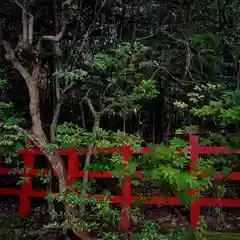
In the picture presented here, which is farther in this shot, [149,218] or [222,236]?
[149,218]

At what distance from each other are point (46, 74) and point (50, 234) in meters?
3.63

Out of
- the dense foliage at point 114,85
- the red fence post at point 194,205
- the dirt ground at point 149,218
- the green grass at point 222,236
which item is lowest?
the green grass at point 222,236

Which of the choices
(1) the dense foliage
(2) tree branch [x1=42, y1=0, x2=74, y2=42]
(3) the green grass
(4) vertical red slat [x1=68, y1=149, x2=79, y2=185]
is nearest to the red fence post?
(1) the dense foliage

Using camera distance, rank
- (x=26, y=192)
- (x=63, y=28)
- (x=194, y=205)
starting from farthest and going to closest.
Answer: (x=26, y=192)
(x=194, y=205)
(x=63, y=28)

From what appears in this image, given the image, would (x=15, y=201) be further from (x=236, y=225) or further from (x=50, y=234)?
(x=236, y=225)

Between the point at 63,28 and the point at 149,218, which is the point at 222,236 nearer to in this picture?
the point at 149,218

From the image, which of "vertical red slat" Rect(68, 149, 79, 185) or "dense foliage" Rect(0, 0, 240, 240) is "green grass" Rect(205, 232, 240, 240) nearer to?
"dense foliage" Rect(0, 0, 240, 240)

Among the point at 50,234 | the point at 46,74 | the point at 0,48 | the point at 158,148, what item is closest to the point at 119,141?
the point at 158,148

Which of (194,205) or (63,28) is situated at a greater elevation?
(63,28)

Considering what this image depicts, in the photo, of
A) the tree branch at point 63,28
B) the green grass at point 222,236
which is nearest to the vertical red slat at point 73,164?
the tree branch at point 63,28

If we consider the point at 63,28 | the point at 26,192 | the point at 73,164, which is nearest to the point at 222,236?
the point at 73,164

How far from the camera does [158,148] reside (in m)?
3.87

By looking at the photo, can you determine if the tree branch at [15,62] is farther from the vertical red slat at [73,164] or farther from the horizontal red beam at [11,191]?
the horizontal red beam at [11,191]

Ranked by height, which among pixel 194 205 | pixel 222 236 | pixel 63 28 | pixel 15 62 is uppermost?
pixel 63 28
